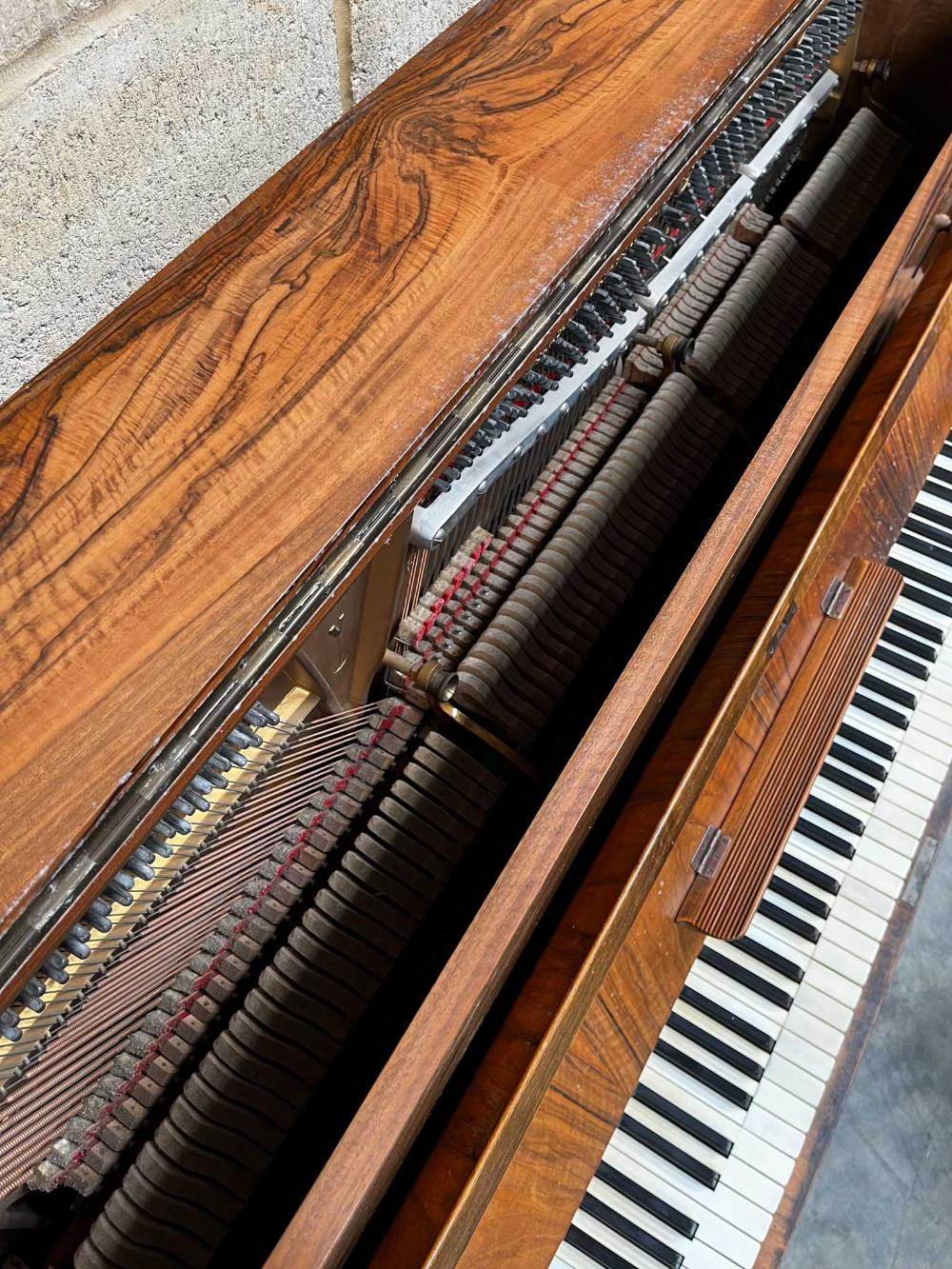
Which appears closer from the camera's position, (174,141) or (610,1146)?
(610,1146)

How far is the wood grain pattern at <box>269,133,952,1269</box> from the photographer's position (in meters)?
0.84

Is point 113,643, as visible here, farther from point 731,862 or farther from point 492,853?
point 731,862

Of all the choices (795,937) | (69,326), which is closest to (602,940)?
(795,937)

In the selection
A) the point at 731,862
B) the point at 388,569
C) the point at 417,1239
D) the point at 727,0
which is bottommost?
the point at 417,1239

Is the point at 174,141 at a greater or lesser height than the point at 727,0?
lesser

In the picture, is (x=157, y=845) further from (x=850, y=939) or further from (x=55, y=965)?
(x=850, y=939)

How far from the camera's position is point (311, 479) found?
1.12 meters

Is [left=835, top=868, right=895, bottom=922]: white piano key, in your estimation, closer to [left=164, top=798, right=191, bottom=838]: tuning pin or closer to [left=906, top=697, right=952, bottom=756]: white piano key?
[left=906, top=697, right=952, bottom=756]: white piano key

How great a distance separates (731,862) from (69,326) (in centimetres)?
141

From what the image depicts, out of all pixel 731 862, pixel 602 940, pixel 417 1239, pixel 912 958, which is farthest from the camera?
pixel 912 958

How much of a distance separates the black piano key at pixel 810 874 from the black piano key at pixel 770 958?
0.43ft

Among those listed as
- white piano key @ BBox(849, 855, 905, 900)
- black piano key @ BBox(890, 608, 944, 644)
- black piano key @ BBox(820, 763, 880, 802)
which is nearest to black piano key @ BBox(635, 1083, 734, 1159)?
white piano key @ BBox(849, 855, 905, 900)

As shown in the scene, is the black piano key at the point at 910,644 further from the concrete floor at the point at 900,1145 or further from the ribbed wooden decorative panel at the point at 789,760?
the concrete floor at the point at 900,1145

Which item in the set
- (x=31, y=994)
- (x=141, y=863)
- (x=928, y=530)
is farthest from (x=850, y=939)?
(x=31, y=994)
